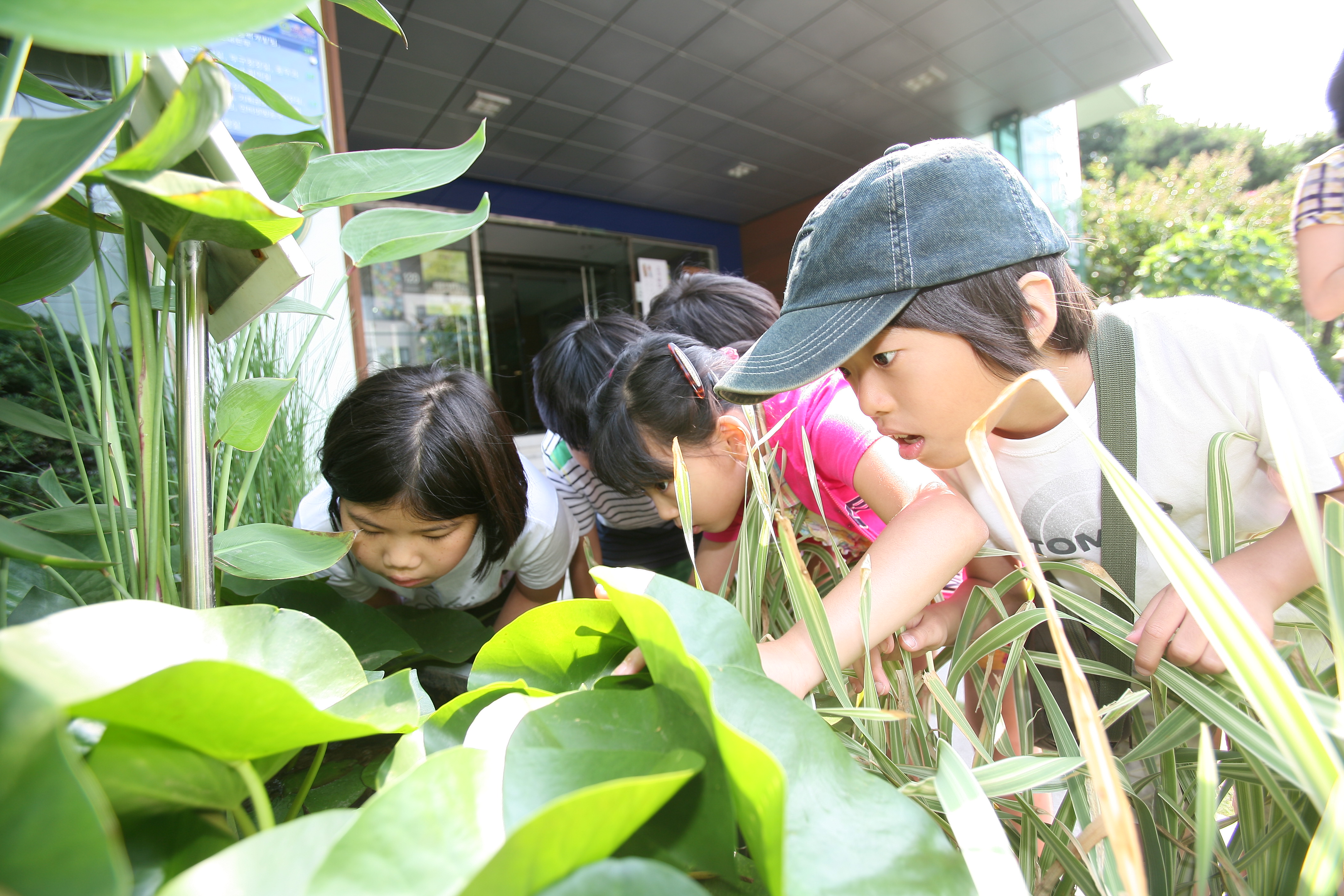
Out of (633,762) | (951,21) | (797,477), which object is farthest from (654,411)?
(951,21)

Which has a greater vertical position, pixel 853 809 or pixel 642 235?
pixel 642 235

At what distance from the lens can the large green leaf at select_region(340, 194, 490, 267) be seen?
391 mm

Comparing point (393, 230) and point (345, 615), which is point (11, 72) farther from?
point (345, 615)

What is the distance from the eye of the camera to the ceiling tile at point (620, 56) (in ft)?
10.7

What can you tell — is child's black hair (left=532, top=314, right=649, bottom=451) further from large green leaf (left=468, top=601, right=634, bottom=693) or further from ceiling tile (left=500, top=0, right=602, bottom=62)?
ceiling tile (left=500, top=0, right=602, bottom=62)

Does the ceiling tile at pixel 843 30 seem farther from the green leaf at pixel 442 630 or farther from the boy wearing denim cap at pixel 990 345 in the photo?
the green leaf at pixel 442 630

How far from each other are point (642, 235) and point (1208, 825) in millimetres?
5965

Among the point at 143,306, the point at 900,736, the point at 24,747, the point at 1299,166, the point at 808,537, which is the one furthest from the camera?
the point at 1299,166

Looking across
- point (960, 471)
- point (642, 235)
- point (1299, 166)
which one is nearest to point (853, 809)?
point (960, 471)

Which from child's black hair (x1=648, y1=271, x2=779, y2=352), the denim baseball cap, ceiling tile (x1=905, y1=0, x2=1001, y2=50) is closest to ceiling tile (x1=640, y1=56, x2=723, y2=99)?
ceiling tile (x1=905, y1=0, x2=1001, y2=50)

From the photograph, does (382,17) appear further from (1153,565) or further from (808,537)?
(1153,565)

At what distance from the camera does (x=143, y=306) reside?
0.28 m

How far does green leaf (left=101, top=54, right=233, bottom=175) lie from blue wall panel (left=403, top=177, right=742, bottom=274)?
443 centimetres

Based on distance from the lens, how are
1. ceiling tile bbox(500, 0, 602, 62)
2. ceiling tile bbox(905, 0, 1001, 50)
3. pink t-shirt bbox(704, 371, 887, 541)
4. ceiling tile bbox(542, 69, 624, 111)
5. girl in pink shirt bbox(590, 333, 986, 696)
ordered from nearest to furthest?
girl in pink shirt bbox(590, 333, 986, 696) → pink t-shirt bbox(704, 371, 887, 541) → ceiling tile bbox(500, 0, 602, 62) → ceiling tile bbox(905, 0, 1001, 50) → ceiling tile bbox(542, 69, 624, 111)
